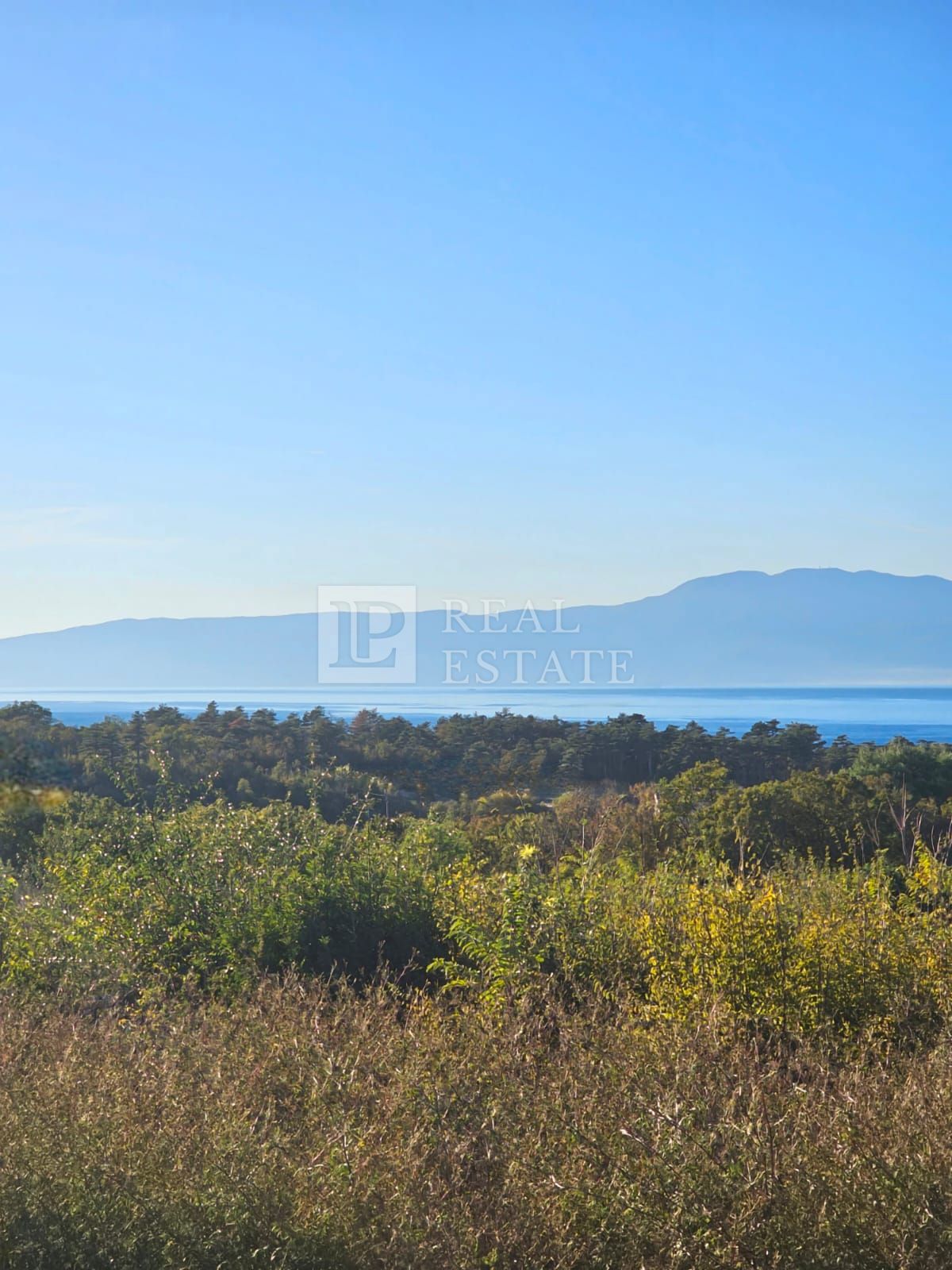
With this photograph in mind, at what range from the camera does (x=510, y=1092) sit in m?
4.21

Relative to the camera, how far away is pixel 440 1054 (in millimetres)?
4840

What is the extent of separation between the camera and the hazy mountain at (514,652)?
115 m

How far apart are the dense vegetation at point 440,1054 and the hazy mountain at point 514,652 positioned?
75.8m

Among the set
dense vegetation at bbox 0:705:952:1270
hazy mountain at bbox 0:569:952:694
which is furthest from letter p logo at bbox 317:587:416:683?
dense vegetation at bbox 0:705:952:1270

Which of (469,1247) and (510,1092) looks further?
(510,1092)

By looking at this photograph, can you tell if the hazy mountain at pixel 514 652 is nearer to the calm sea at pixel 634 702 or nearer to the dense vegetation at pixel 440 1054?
the calm sea at pixel 634 702

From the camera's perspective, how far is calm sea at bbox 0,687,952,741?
8806cm

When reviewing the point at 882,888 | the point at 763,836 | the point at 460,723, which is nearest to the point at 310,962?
the point at 882,888

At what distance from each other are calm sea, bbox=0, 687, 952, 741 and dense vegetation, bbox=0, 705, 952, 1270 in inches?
2719

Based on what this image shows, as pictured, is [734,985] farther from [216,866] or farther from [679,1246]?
[216,866]

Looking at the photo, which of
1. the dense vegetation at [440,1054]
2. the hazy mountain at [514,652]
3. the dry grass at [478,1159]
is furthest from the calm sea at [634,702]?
the dry grass at [478,1159]

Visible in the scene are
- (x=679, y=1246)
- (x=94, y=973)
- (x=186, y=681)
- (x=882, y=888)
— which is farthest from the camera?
(x=186, y=681)

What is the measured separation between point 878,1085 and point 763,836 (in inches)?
476

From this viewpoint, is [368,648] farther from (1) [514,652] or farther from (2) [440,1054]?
(2) [440,1054]
